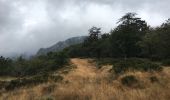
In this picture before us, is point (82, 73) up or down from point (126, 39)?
down

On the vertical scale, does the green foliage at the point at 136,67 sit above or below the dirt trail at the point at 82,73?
above

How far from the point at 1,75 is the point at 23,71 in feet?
20.1

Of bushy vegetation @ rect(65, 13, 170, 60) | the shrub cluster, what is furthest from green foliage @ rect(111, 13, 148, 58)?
the shrub cluster

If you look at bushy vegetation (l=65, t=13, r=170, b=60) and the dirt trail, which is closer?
the dirt trail

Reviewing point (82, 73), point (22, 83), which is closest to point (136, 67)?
point (82, 73)

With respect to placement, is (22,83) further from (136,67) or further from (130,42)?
→ (130,42)

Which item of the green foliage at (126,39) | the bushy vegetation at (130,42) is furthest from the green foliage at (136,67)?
the green foliage at (126,39)

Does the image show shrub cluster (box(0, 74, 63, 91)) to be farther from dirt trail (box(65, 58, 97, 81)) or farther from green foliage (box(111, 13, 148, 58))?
green foliage (box(111, 13, 148, 58))

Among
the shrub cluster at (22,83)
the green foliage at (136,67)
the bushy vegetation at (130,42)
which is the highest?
the bushy vegetation at (130,42)

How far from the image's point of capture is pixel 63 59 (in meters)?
64.5

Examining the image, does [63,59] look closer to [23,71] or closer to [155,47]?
[23,71]

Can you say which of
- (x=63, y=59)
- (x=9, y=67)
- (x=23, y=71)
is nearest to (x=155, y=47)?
(x=63, y=59)

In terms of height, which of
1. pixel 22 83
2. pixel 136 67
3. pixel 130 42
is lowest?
pixel 22 83

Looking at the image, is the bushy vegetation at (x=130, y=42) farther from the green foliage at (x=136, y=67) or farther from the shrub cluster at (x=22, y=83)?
the shrub cluster at (x=22, y=83)
